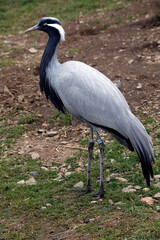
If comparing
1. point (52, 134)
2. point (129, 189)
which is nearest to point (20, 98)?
point (52, 134)

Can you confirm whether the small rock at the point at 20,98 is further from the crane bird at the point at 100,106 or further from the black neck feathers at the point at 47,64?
the crane bird at the point at 100,106

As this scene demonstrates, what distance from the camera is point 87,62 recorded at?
929 centimetres

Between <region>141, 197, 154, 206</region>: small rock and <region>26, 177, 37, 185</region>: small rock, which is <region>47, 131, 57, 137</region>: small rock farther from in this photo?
<region>141, 197, 154, 206</region>: small rock

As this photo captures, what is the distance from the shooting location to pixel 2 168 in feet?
20.7

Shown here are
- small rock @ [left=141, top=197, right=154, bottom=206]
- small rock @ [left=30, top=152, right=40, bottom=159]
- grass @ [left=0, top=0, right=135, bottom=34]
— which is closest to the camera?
small rock @ [left=141, top=197, right=154, bottom=206]

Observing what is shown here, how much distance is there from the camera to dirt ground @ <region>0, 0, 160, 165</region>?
23.7 ft

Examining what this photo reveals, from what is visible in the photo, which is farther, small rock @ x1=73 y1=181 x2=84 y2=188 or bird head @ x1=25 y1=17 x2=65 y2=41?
bird head @ x1=25 y1=17 x2=65 y2=41

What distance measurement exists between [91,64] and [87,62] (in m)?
0.20

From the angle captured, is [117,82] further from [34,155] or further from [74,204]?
[74,204]

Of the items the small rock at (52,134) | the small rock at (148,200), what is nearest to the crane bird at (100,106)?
the small rock at (148,200)

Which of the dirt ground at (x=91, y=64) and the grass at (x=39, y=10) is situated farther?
the grass at (x=39, y=10)

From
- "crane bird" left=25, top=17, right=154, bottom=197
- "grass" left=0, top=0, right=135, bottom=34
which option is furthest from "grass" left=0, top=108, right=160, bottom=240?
"grass" left=0, top=0, right=135, bottom=34

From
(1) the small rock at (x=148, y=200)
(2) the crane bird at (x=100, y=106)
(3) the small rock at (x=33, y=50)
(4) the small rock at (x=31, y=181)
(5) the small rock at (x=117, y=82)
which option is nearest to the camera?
(1) the small rock at (x=148, y=200)

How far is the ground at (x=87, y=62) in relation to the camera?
282 inches
